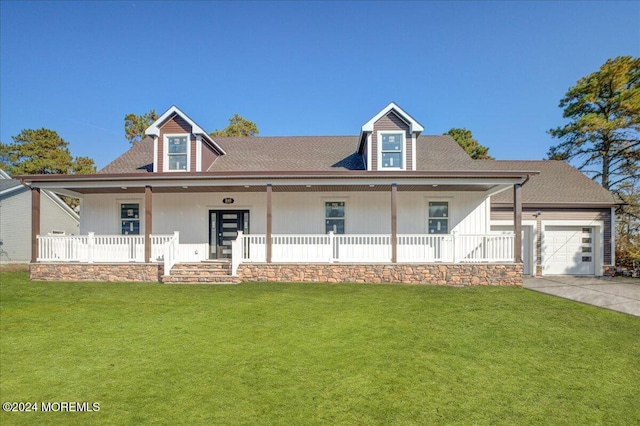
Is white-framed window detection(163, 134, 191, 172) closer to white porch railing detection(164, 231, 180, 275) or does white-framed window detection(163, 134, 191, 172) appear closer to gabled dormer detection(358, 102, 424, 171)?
Result: white porch railing detection(164, 231, 180, 275)

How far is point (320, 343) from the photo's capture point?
5207 mm

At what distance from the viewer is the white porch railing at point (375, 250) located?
1067 centimetres

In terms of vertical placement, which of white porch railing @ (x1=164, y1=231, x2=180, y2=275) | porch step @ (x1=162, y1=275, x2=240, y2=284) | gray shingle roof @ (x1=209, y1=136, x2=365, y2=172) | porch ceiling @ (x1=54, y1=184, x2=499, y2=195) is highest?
gray shingle roof @ (x1=209, y1=136, x2=365, y2=172)

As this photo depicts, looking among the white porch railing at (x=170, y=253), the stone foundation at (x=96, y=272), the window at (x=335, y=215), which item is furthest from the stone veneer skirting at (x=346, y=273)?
the window at (x=335, y=215)

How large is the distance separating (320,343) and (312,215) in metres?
8.35

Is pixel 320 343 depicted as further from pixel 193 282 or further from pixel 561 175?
pixel 561 175

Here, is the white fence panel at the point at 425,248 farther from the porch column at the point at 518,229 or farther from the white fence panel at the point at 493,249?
the porch column at the point at 518,229

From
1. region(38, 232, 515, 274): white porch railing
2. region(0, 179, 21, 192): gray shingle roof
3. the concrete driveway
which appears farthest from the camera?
region(0, 179, 21, 192): gray shingle roof

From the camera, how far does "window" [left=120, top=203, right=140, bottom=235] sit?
13.7m

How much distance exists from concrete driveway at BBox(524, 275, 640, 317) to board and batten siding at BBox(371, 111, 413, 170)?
5.95 metres

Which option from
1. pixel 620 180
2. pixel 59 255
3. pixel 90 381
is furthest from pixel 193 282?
pixel 620 180

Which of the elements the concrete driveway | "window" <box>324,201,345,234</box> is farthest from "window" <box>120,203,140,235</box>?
the concrete driveway

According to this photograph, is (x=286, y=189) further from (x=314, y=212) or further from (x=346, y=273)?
(x=346, y=273)

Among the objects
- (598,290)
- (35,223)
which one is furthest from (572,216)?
(35,223)
